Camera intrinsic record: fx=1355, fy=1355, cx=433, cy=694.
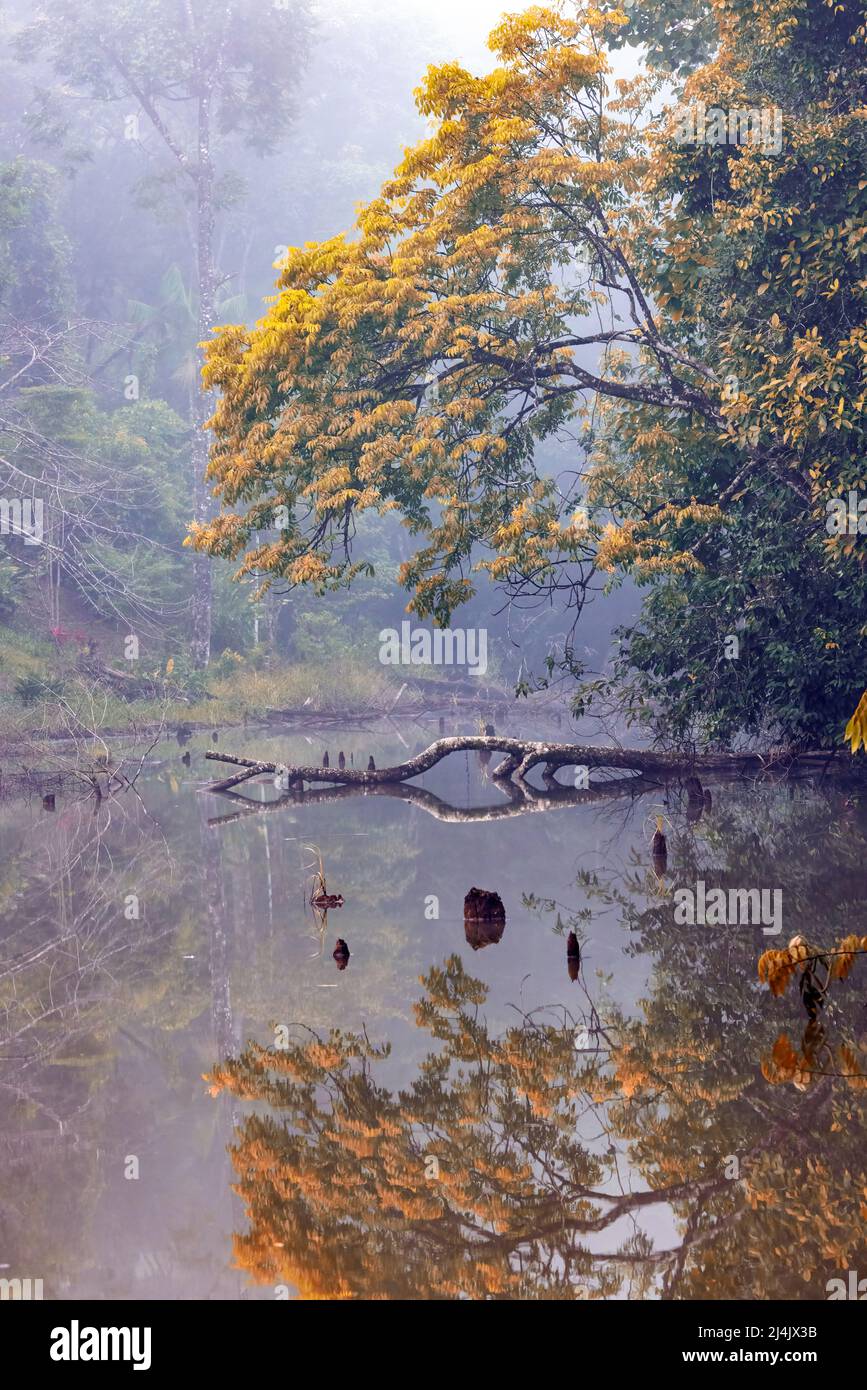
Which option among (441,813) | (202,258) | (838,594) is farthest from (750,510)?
(202,258)

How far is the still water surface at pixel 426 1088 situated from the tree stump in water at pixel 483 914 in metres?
0.15

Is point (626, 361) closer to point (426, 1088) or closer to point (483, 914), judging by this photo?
point (483, 914)

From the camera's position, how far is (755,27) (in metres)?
18.7

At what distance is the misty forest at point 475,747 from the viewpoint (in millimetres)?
6141

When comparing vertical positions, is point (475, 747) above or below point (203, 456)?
below

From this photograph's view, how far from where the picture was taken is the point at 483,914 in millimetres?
11719

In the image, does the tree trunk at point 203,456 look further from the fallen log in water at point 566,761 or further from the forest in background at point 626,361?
the fallen log in water at point 566,761

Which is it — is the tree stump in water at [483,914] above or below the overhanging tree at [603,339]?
below

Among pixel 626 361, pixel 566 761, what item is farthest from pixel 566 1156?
pixel 626 361

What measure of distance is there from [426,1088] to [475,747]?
44.8 feet

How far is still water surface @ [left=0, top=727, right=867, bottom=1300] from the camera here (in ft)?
18.2

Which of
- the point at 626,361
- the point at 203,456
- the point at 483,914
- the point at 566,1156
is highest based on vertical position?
the point at 203,456

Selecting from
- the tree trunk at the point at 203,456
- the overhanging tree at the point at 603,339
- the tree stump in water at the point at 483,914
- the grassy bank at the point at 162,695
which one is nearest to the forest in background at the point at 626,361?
the overhanging tree at the point at 603,339
